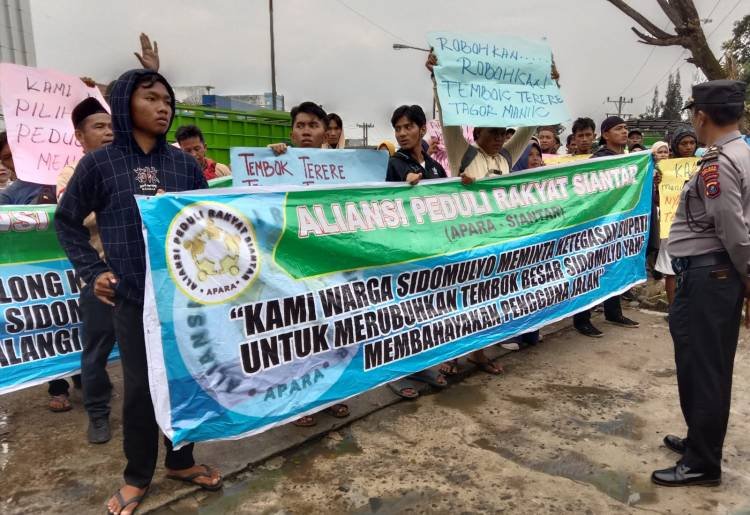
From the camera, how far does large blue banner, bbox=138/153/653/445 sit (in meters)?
2.33

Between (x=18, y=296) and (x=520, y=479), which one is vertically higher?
(x=18, y=296)

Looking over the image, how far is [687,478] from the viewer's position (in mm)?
2535

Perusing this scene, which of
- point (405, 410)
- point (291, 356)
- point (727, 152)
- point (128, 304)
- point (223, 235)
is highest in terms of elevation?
point (727, 152)

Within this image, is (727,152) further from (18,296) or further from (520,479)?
(18,296)

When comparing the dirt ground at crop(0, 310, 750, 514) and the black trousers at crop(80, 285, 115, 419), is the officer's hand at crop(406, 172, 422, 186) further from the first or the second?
the black trousers at crop(80, 285, 115, 419)

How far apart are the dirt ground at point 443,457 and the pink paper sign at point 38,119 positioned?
1.62 metres

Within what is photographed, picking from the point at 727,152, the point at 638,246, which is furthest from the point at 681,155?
the point at 727,152

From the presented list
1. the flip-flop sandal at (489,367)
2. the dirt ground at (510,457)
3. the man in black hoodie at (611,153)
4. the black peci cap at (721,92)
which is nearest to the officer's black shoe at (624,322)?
the man in black hoodie at (611,153)

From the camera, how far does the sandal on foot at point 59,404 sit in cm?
345

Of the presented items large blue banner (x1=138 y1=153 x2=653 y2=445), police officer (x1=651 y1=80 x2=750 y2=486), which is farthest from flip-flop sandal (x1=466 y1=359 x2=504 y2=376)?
police officer (x1=651 y1=80 x2=750 y2=486)

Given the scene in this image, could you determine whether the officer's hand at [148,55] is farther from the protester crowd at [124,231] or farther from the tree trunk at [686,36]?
the tree trunk at [686,36]

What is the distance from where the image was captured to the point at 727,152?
2.35 m

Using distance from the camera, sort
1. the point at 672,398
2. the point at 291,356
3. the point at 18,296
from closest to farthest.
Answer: the point at 291,356, the point at 18,296, the point at 672,398

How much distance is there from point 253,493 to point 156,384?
0.75 m
